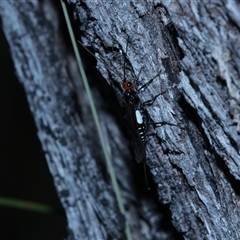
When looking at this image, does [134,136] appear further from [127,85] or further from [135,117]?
[127,85]

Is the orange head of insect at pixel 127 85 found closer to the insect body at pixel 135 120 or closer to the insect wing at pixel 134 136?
the insect body at pixel 135 120

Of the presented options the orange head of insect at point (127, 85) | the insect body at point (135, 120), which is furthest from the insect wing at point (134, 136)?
the orange head of insect at point (127, 85)

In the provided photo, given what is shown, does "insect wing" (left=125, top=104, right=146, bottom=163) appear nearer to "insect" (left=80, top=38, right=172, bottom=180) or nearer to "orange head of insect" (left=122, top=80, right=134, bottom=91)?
Result: "insect" (left=80, top=38, right=172, bottom=180)

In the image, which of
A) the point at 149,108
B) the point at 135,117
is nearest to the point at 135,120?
the point at 135,117

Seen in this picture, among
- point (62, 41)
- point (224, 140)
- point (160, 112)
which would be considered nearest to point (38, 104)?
point (62, 41)

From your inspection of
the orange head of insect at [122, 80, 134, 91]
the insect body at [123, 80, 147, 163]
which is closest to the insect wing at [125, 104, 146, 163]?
the insect body at [123, 80, 147, 163]

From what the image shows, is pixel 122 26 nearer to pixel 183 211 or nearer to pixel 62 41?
pixel 62 41
